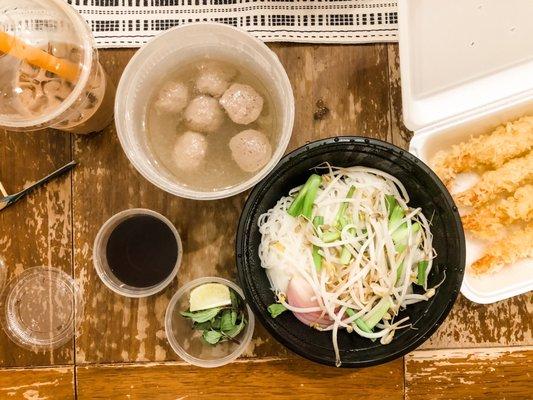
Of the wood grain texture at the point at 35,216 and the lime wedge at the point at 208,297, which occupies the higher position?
the wood grain texture at the point at 35,216

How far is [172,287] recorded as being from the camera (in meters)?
1.62

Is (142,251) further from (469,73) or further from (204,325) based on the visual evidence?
(469,73)

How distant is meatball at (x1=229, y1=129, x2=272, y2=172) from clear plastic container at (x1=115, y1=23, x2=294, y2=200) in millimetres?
20

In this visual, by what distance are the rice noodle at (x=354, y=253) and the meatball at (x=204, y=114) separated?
250mm

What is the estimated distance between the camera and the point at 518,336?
1642 millimetres

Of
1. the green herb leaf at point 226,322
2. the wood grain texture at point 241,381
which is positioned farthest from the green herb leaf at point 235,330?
the wood grain texture at point 241,381

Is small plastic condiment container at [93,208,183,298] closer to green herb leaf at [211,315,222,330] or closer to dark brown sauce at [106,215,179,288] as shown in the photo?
dark brown sauce at [106,215,179,288]

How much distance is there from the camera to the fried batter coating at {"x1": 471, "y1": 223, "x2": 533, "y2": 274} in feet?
5.08

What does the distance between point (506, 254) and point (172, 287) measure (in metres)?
0.85

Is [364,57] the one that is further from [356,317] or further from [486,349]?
[486,349]

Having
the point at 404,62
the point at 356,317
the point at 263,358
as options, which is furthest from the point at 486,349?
the point at 404,62

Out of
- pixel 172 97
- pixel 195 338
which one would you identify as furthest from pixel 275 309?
pixel 172 97

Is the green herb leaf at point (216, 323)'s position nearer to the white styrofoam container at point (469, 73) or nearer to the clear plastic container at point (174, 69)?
the clear plastic container at point (174, 69)

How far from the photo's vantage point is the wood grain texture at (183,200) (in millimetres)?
1617
